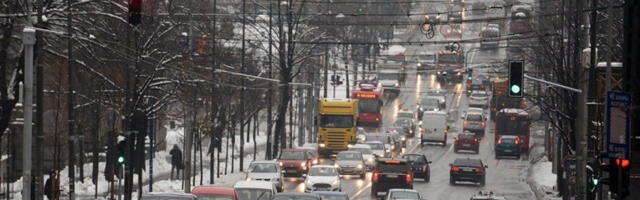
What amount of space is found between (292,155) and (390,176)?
9239 mm

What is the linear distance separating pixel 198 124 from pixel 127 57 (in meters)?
13.5

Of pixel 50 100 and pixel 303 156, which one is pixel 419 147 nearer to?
pixel 303 156

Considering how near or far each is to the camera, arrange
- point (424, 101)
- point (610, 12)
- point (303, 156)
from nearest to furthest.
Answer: point (610, 12) → point (303, 156) → point (424, 101)

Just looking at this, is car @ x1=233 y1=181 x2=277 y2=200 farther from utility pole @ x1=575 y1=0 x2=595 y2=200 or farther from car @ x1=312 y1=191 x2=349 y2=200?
utility pole @ x1=575 y1=0 x2=595 y2=200

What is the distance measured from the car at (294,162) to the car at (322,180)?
7758 millimetres

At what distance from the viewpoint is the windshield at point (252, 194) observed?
126 ft

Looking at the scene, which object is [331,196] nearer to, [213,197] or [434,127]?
[213,197]

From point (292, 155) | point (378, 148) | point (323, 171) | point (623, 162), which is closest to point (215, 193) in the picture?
point (623, 162)

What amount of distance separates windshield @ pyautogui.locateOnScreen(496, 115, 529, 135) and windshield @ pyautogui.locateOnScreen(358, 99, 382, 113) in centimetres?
1308

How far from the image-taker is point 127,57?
1638 inches

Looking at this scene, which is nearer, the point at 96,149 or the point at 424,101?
the point at 96,149

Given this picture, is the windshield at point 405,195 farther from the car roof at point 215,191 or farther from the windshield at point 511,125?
the windshield at point 511,125

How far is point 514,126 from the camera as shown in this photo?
77750 mm

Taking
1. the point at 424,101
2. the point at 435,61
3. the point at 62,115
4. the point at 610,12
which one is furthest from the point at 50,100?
the point at 435,61
